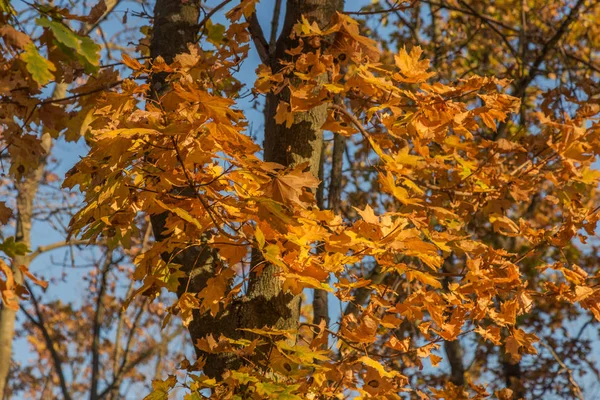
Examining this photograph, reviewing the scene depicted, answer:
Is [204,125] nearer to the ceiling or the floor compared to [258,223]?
nearer to the ceiling

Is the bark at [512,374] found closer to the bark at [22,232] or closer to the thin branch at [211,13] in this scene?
the bark at [22,232]

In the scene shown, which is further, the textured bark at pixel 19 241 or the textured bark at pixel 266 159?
the textured bark at pixel 19 241

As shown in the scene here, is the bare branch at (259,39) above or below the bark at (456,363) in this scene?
above

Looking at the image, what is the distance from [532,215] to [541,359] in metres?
1.83

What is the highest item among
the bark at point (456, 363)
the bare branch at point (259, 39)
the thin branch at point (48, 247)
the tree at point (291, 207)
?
the thin branch at point (48, 247)

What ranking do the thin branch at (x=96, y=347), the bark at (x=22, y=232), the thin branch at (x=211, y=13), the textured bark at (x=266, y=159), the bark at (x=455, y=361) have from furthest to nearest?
the bark at (x=22, y=232) → the thin branch at (x=96, y=347) → the bark at (x=455, y=361) → the thin branch at (x=211, y=13) → the textured bark at (x=266, y=159)

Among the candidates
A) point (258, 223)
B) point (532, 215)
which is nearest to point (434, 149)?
point (258, 223)

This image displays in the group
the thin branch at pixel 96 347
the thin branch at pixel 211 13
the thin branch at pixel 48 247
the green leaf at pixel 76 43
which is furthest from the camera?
the thin branch at pixel 48 247

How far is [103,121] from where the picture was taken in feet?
7.55

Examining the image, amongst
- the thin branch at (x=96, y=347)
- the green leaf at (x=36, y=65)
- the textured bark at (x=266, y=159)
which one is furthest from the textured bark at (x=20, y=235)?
the green leaf at (x=36, y=65)

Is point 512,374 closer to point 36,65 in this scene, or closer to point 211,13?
point 211,13

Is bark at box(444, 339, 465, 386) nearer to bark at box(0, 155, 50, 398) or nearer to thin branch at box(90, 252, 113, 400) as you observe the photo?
thin branch at box(90, 252, 113, 400)

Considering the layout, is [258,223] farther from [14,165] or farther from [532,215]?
[532,215]

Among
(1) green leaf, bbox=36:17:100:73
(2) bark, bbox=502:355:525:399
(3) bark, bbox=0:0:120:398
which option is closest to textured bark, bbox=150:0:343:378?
(1) green leaf, bbox=36:17:100:73
